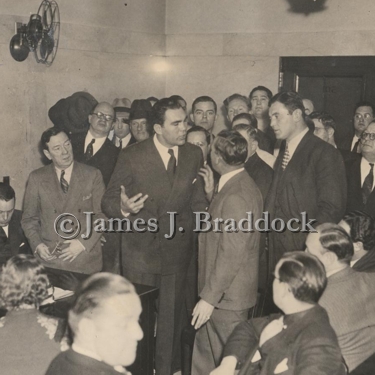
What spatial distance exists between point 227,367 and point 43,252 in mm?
1881

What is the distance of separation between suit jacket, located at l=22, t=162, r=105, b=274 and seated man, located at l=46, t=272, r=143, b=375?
2356 mm

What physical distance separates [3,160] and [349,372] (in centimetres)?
434

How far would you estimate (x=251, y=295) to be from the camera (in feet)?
11.4

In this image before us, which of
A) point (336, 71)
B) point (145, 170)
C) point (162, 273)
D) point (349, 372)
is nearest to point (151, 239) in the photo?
point (162, 273)

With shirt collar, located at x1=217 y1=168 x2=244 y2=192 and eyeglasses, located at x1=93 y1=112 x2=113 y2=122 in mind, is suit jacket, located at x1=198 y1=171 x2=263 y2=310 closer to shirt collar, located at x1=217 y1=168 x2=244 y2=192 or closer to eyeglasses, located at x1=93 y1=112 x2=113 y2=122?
shirt collar, located at x1=217 y1=168 x2=244 y2=192

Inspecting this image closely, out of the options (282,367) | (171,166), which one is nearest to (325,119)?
(171,166)

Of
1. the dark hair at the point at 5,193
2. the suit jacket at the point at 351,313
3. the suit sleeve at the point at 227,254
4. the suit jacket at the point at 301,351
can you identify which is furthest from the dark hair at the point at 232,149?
the dark hair at the point at 5,193

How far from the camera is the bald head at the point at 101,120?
5.25 metres

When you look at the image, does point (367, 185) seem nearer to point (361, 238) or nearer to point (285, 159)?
point (285, 159)

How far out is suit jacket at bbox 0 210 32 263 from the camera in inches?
154

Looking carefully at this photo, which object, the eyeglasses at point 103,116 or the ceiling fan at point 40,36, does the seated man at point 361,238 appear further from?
the ceiling fan at point 40,36

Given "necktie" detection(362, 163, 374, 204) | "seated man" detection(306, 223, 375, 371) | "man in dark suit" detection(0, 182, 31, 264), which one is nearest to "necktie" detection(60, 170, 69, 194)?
"man in dark suit" detection(0, 182, 31, 264)

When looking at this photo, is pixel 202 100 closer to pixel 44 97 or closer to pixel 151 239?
pixel 44 97

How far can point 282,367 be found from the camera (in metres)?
2.21
